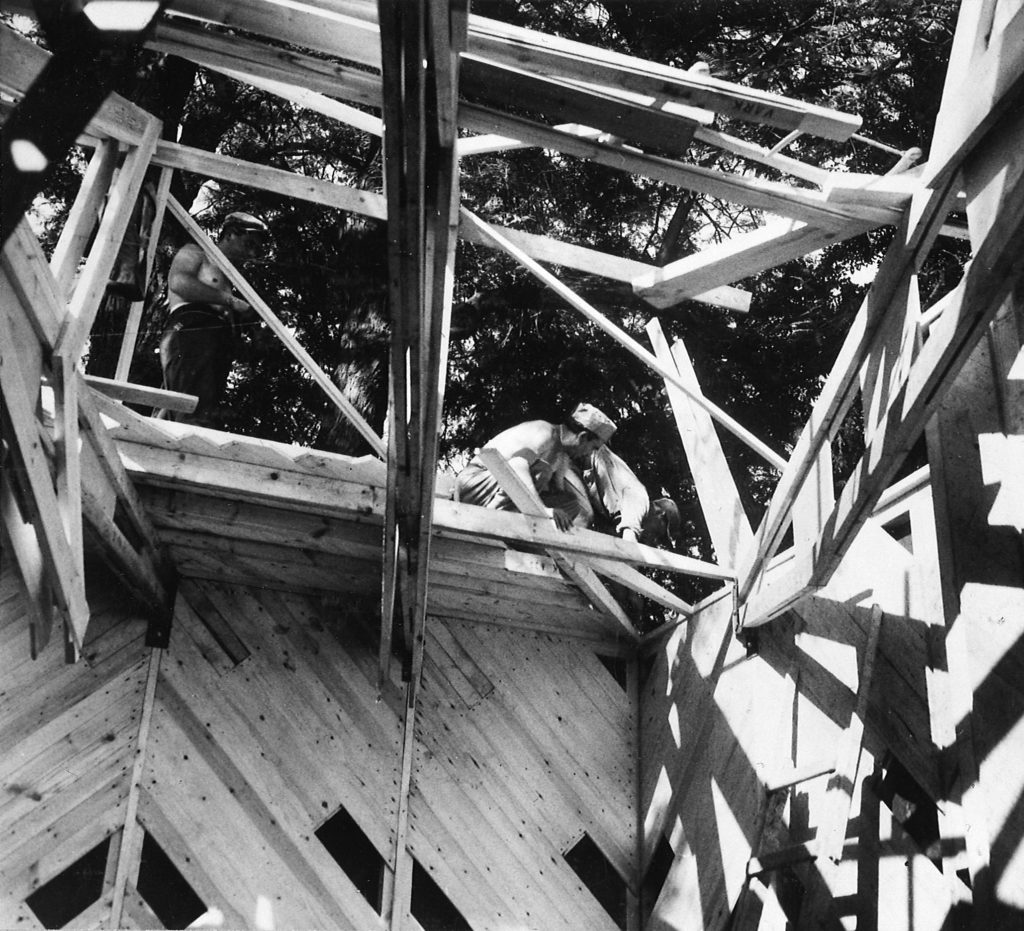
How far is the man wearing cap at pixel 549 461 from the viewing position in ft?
23.1

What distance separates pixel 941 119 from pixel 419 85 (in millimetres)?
1988

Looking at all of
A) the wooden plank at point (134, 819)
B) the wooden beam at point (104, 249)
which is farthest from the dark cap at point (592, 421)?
the wooden beam at point (104, 249)

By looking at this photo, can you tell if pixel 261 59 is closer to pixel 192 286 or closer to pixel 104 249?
pixel 104 249

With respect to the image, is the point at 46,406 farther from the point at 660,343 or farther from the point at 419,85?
the point at 660,343

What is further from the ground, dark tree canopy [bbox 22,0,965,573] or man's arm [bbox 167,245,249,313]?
dark tree canopy [bbox 22,0,965,573]

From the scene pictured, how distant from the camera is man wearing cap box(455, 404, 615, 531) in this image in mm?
7030

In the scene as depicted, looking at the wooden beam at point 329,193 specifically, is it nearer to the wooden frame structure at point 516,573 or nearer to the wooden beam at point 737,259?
the wooden frame structure at point 516,573

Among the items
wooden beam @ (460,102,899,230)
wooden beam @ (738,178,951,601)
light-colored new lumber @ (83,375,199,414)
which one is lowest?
wooden beam @ (738,178,951,601)

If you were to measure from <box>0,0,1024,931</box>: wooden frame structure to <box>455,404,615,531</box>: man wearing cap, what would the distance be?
0.54 meters

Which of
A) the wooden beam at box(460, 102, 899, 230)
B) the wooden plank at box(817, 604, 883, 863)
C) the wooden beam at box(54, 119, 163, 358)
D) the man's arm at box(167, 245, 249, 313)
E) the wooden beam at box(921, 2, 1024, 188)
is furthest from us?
the man's arm at box(167, 245, 249, 313)

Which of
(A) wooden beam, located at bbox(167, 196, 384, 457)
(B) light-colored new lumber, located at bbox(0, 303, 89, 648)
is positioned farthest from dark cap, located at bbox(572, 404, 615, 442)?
(B) light-colored new lumber, located at bbox(0, 303, 89, 648)

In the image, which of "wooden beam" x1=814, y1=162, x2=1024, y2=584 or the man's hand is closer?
"wooden beam" x1=814, y1=162, x2=1024, y2=584

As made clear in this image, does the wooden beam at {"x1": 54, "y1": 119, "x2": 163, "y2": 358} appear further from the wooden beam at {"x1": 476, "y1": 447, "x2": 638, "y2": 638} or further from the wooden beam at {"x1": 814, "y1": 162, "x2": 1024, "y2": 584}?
the wooden beam at {"x1": 814, "y1": 162, "x2": 1024, "y2": 584}

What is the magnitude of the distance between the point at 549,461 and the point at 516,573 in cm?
83
